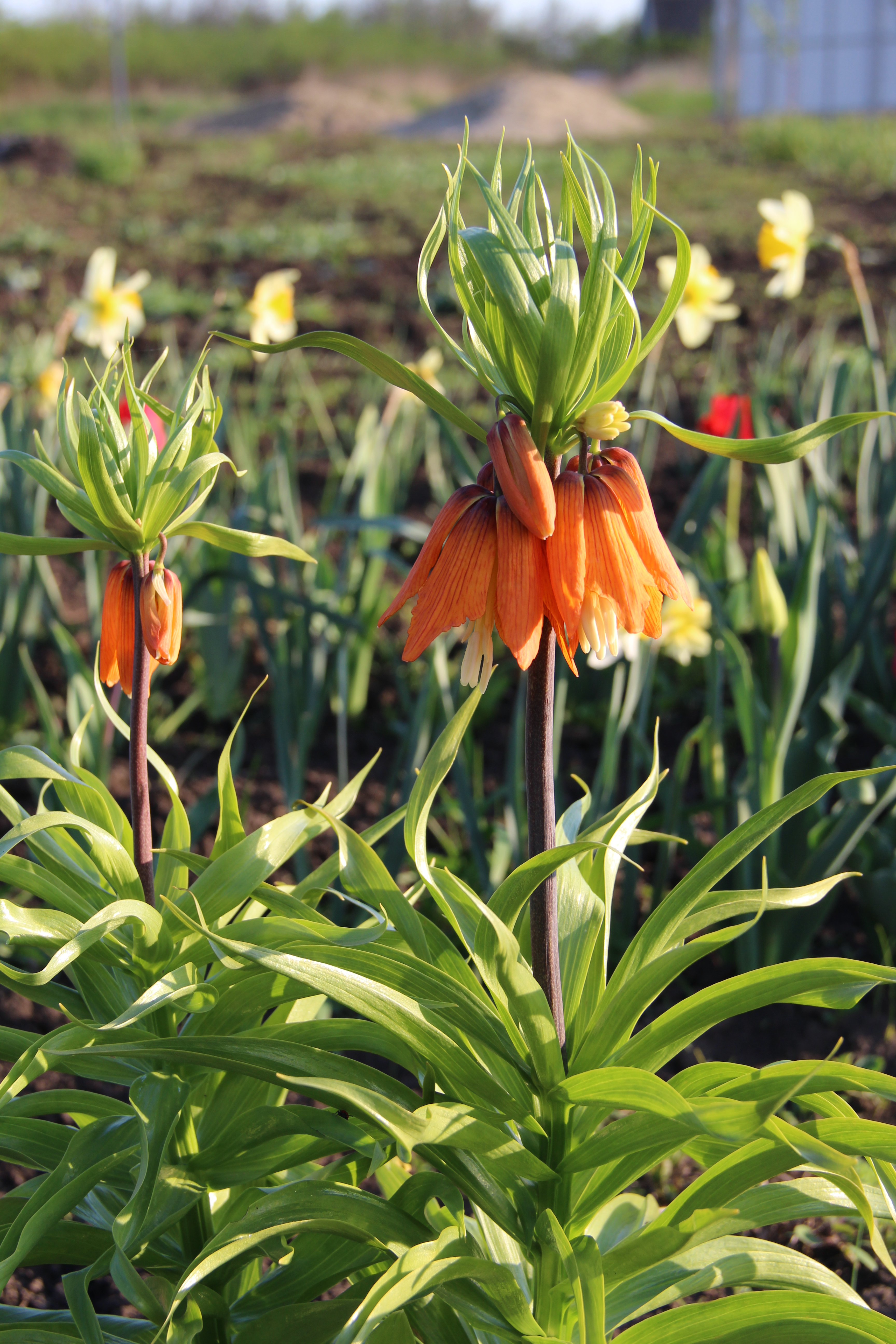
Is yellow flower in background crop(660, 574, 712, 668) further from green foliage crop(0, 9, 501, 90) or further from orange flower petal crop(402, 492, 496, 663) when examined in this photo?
green foliage crop(0, 9, 501, 90)

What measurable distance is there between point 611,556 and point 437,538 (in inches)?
5.0

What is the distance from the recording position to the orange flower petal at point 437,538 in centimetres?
81

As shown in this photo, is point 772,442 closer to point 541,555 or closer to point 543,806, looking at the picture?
point 541,555

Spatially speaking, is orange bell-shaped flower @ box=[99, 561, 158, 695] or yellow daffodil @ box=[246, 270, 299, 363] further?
yellow daffodil @ box=[246, 270, 299, 363]

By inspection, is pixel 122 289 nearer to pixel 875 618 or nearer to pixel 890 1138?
pixel 875 618

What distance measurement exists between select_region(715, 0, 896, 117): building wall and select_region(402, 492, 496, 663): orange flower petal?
21.1 meters

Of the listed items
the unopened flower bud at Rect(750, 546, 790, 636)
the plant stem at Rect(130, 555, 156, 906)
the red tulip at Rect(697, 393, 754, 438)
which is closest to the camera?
the plant stem at Rect(130, 555, 156, 906)

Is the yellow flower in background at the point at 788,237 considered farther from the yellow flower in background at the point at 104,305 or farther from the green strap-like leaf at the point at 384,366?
the green strap-like leaf at the point at 384,366

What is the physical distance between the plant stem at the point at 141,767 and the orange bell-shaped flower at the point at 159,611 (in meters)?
0.02

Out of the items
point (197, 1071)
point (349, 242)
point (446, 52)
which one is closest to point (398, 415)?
point (197, 1071)

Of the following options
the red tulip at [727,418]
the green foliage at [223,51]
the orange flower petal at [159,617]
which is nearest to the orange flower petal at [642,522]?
the orange flower petal at [159,617]

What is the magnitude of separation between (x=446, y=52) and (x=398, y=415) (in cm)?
3420

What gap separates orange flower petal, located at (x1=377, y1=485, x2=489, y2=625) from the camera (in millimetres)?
810

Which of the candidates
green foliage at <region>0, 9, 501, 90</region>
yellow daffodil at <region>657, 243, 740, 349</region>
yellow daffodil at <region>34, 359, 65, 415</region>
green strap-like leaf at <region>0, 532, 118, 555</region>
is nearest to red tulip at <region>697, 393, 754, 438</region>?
yellow daffodil at <region>657, 243, 740, 349</region>
